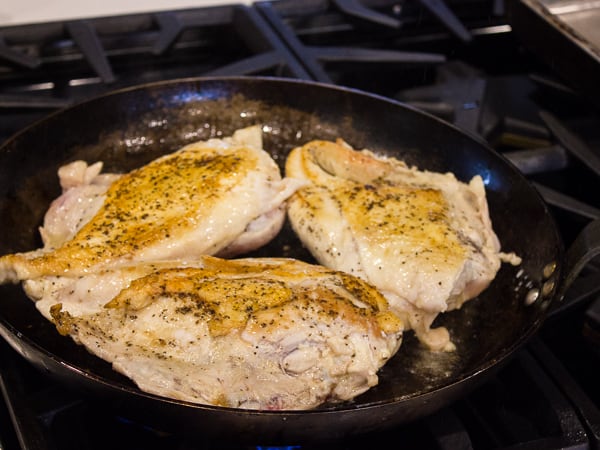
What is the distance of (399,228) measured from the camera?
1.71 meters

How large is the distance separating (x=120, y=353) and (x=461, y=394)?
675 millimetres

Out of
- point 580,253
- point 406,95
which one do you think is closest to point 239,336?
point 580,253

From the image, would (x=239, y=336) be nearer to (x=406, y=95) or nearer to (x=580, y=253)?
(x=580, y=253)

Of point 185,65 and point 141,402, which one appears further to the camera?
point 185,65

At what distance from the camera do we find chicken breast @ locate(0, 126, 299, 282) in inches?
63.7

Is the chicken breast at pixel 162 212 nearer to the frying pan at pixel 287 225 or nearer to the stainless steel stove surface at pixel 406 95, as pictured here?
the frying pan at pixel 287 225

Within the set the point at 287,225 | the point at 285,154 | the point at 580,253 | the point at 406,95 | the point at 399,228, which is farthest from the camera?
the point at 406,95

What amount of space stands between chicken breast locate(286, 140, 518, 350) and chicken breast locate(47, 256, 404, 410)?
0.13 metres

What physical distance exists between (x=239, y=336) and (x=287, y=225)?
554mm

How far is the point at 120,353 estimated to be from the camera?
4.65 feet

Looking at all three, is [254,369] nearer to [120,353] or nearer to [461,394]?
[120,353]

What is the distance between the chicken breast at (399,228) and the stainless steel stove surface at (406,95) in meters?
0.21

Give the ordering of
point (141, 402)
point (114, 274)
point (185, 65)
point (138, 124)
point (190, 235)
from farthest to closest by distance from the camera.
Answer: point (185, 65)
point (138, 124)
point (190, 235)
point (114, 274)
point (141, 402)

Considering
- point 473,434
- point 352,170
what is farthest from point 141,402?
point 352,170
